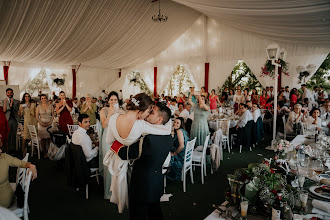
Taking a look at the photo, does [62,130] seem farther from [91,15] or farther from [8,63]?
[8,63]

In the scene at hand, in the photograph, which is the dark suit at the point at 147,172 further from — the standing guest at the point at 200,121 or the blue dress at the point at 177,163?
the standing guest at the point at 200,121

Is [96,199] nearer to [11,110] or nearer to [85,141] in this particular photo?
[85,141]

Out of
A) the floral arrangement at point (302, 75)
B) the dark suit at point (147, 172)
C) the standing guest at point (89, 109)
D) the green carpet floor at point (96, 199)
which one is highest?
the floral arrangement at point (302, 75)

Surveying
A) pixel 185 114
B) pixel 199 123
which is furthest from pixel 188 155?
pixel 185 114

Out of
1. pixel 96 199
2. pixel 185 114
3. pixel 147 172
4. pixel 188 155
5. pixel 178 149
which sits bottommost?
pixel 96 199

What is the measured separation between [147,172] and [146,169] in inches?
1.3

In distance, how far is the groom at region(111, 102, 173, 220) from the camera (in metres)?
1.87

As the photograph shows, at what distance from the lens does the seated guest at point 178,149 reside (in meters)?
3.62

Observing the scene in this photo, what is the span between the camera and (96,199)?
11.5 ft

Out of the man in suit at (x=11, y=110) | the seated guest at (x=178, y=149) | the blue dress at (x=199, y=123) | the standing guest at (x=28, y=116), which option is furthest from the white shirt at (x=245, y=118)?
the man in suit at (x=11, y=110)

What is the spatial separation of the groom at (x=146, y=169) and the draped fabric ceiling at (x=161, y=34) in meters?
4.20

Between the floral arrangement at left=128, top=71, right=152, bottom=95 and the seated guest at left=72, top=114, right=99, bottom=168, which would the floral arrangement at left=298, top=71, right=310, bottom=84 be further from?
the seated guest at left=72, top=114, right=99, bottom=168

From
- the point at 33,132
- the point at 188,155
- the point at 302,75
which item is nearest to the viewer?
the point at 188,155

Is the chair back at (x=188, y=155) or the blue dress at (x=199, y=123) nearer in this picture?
the chair back at (x=188, y=155)
